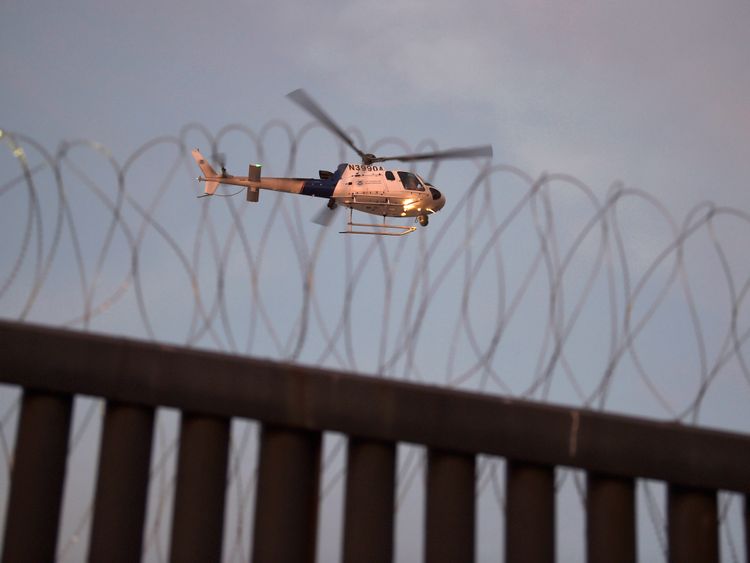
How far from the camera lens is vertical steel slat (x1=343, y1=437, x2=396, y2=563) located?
1127 centimetres

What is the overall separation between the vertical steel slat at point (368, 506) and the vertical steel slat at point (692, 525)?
318cm

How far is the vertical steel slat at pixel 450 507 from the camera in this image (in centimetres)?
1140

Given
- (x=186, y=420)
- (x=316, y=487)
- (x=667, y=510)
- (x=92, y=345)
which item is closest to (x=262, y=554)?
(x=316, y=487)

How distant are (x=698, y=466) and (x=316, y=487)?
13.9 feet

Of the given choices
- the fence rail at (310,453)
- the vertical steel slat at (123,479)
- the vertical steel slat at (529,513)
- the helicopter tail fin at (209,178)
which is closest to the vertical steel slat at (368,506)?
the fence rail at (310,453)

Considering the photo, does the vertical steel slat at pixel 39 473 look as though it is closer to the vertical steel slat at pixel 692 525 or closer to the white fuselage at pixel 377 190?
the vertical steel slat at pixel 692 525

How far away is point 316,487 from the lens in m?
11.6

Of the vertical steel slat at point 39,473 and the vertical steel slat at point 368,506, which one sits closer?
the vertical steel slat at point 39,473

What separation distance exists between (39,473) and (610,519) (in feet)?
20.2

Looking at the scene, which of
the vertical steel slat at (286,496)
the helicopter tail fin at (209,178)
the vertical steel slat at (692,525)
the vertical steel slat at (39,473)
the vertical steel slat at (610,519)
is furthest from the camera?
the helicopter tail fin at (209,178)

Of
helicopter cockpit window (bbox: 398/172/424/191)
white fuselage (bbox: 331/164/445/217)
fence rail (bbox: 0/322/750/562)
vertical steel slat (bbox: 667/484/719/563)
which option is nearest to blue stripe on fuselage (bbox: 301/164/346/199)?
white fuselage (bbox: 331/164/445/217)

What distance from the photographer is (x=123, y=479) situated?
11.2m

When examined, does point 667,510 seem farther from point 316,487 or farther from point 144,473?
point 144,473

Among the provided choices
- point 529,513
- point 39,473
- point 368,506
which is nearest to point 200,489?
point 39,473
